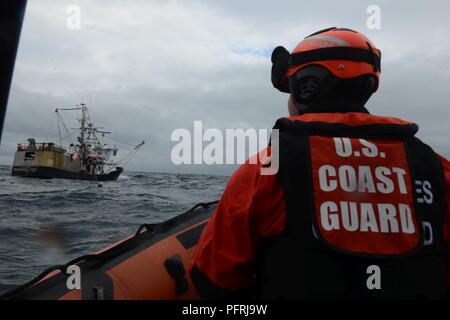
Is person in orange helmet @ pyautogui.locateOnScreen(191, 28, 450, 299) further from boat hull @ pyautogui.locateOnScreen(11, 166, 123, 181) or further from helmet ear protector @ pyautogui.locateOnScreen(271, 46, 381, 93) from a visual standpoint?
→ boat hull @ pyautogui.locateOnScreen(11, 166, 123, 181)

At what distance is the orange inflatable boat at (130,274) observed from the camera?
2.39 metres

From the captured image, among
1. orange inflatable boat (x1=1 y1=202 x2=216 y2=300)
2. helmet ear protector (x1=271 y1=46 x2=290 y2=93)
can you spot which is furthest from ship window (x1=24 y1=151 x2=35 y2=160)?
helmet ear protector (x1=271 y1=46 x2=290 y2=93)

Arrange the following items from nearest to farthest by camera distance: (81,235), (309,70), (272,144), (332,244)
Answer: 1. (332,244)
2. (272,144)
3. (309,70)
4. (81,235)

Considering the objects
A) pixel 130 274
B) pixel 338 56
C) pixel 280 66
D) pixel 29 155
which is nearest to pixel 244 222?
pixel 338 56

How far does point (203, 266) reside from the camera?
4.81 feet

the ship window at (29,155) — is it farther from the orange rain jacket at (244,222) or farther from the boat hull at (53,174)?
the orange rain jacket at (244,222)

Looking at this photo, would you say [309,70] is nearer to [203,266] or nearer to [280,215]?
[280,215]

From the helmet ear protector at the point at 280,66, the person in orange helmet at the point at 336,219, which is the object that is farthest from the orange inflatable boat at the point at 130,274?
the helmet ear protector at the point at 280,66

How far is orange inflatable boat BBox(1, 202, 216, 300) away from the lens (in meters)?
2.39

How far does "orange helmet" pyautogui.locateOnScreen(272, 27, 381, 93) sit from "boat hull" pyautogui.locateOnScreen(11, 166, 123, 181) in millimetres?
43983

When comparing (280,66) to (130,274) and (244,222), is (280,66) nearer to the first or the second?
(244,222)

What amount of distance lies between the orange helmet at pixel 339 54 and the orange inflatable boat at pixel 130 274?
169 cm

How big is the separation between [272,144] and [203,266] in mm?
537

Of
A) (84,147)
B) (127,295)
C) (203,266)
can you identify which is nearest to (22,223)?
(127,295)
